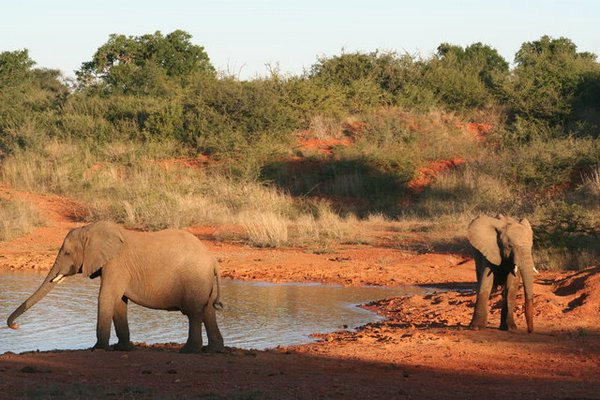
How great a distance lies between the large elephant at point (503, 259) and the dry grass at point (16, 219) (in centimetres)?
1267

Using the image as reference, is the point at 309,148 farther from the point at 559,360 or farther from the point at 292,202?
the point at 559,360

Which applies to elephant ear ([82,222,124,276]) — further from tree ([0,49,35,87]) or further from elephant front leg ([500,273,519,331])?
tree ([0,49,35,87])

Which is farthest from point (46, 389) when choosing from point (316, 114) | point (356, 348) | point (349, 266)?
point (316, 114)

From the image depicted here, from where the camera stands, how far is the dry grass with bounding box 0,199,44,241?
20969 millimetres

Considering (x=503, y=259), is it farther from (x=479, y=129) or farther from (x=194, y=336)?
(x=479, y=129)

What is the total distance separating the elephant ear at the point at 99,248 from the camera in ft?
29.7

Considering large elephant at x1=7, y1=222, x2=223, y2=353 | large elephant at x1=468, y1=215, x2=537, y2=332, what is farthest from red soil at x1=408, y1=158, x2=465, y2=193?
large elephant at x1=7, y1=222, x2=223, y2=353

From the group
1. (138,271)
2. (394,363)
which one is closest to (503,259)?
(394,363)

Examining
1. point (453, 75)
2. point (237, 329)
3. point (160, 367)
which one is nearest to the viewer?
point (160, 367)

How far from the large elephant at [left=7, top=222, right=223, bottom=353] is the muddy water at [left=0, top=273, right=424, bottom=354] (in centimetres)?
154

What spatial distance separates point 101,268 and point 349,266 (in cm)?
895

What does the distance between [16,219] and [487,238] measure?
13.6 m

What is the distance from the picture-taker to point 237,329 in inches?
464

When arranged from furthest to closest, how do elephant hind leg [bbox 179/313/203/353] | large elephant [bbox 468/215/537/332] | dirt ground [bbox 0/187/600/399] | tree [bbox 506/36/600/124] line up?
1. tree [bbox 506/36/600/124]
2. large elephant [bbox 468/215/537/332]
3. elephant hind leg [bbox 179/313/203/353]
4. dirt ground [bbox 0/187/600/399]
